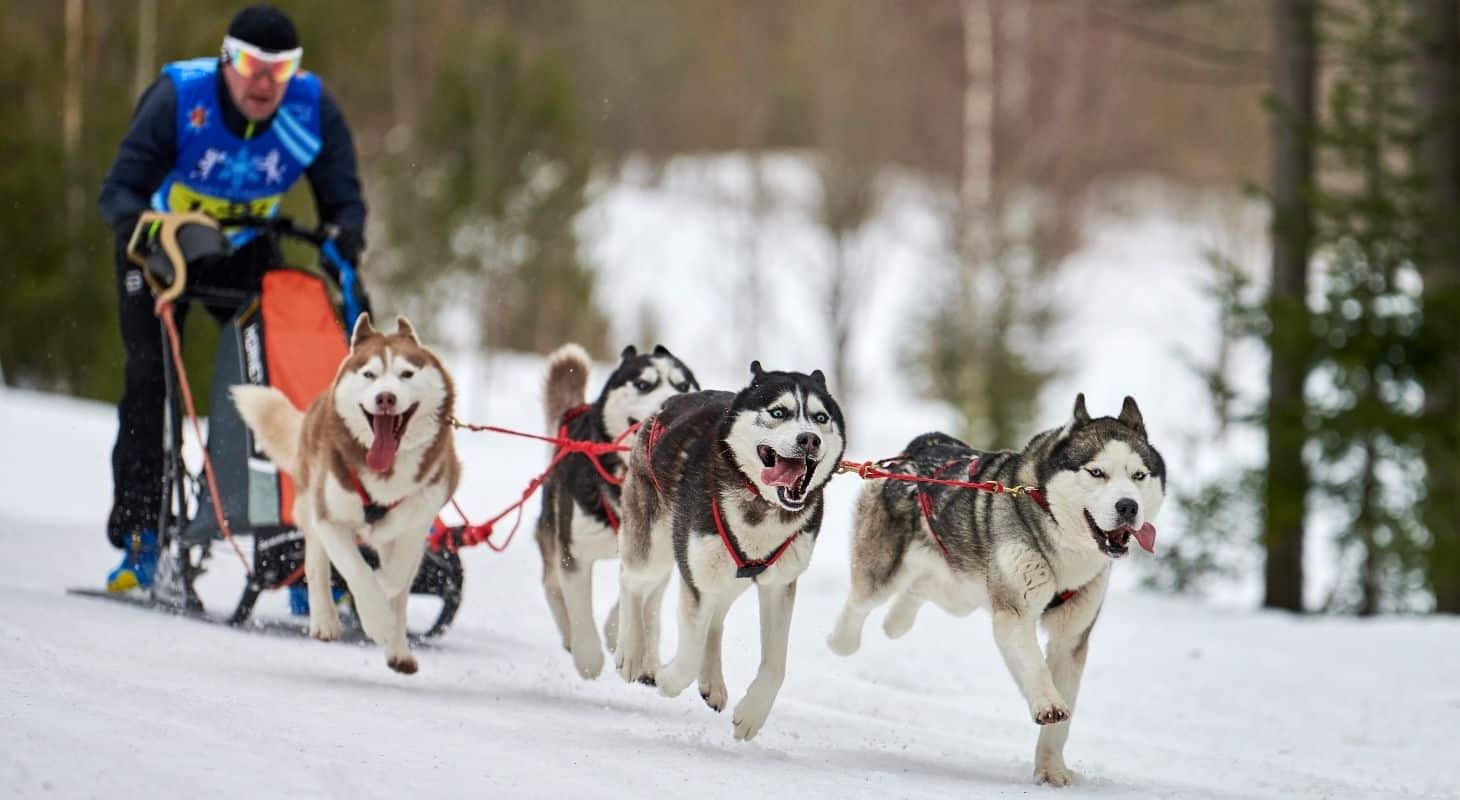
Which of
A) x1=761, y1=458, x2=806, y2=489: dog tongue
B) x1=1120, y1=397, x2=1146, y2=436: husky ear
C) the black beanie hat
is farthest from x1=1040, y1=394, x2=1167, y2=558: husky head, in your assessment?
the black beanie hat

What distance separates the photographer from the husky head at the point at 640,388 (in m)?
5.25

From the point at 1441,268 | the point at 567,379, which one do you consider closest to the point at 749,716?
the point at 567,379

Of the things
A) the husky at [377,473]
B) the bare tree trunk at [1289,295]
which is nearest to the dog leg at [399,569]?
the husky at [377,473]

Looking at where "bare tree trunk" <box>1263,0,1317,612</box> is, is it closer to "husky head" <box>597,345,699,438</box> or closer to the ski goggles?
"husky head" <box>597,345,699,438</box>

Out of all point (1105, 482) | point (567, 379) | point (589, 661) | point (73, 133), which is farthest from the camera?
point (73, 133)

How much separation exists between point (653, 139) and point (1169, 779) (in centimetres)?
2484

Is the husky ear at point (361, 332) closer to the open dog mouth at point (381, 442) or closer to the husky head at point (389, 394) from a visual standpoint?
the husky head at point (389, 394)

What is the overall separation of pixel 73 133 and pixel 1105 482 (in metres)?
15.7

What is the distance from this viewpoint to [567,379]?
19.1 feet

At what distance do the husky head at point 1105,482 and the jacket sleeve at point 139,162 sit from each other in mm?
3362

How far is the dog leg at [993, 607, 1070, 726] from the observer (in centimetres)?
413

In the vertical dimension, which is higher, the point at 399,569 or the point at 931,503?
the point at 931,503

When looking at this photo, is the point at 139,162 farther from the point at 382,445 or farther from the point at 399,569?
the point at 399,569

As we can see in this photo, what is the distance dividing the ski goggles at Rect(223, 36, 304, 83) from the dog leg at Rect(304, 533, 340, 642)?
5.68 ft
